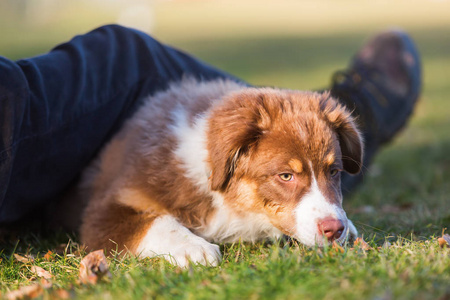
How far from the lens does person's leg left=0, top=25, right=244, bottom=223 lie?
3.96m

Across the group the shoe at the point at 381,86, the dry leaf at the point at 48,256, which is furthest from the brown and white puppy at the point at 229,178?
the shoe at the point at 381,86

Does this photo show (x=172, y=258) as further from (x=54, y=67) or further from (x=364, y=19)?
(x=364, y=19)

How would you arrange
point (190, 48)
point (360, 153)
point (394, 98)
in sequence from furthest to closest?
point (190, 48) → point (394, 98) → point (360, 153)

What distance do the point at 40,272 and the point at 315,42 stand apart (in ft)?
68.0

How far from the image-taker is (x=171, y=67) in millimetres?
5648

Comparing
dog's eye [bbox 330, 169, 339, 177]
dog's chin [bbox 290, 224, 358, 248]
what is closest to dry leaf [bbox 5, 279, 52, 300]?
dog's chin [bbox 290, 224, 358, 248]

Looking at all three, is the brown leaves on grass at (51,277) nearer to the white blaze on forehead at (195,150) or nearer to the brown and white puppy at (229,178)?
the brown and white puppy at (229,178)

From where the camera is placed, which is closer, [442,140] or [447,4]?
[442,140]

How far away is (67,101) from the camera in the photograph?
4.51m

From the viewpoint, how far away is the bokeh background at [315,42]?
626 centimetres

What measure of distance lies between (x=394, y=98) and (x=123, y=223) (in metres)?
4.46

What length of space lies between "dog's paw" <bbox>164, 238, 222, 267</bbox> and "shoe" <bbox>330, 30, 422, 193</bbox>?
2731 millimetres

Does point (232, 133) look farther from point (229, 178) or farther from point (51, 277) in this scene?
point (51, 277)

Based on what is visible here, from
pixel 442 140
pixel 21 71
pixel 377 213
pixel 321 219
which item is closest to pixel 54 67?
pixel 21 71
